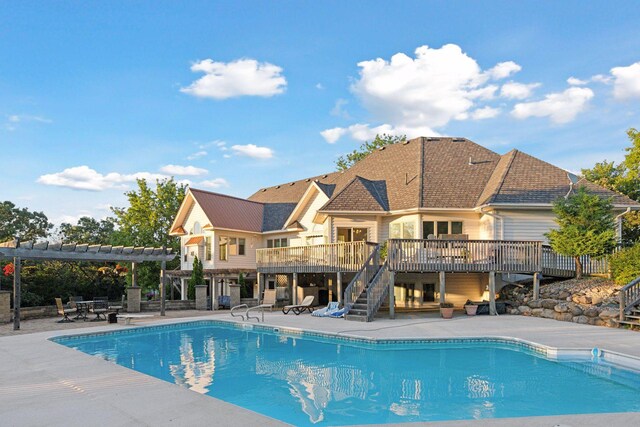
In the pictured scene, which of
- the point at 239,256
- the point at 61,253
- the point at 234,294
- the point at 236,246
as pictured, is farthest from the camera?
the point at 236,246

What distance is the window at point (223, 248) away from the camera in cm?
2969

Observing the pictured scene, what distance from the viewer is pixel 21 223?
50.6 m

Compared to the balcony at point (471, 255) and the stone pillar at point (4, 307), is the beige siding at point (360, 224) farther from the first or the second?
the stone pillar at point (4, 307)

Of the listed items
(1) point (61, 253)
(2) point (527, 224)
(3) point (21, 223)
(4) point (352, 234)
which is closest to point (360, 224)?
(4) point (352, 234)

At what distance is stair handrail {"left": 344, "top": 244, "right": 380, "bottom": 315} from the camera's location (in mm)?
18781

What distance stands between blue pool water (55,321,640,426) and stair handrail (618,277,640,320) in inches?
188

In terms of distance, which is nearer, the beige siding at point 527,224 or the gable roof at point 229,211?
the beige siding at point 527,224

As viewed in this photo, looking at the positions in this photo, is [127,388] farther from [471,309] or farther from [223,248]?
[223,248]

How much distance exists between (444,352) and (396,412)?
516cm

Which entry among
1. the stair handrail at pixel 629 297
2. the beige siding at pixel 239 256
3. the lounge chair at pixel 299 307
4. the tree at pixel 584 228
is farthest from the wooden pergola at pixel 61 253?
the stair handrail at pixel 629 297

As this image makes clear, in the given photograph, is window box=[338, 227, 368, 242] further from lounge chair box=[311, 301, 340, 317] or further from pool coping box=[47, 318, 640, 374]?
pool coping box=[47, 318, 640, 374]

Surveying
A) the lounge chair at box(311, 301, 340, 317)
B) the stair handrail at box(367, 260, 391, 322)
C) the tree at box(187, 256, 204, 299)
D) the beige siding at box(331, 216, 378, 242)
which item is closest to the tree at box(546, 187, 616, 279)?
the stair handrail at box(367, 260, 391, 322)

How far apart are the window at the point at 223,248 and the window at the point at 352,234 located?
905 centimetres

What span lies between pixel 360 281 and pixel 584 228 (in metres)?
9.21
